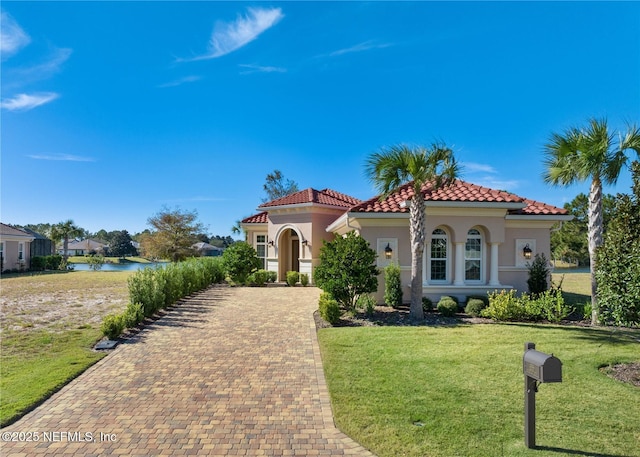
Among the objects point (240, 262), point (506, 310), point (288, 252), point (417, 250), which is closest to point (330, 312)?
point (417, 250)

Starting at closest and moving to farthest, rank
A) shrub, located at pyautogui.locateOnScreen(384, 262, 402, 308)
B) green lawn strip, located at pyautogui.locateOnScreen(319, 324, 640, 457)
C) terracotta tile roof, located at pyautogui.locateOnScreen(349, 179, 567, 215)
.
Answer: green lawn strip, located at pyautogui.locateOnScreen(319, 324, 640, 457), shrub, located at pyautogui.locateOnScreen(384, 262, 402, 308), terracotta tile roof, located at pyautogui.locateOnScreen(349, 179, 567, 215)

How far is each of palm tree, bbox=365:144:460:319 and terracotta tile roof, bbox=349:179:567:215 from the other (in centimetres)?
175

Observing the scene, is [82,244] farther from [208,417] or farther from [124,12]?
[208,417]

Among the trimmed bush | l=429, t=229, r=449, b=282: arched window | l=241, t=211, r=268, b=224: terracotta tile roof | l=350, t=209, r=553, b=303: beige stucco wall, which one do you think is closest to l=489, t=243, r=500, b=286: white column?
l=350, t=209, r=553, b=303: beige stucco wall

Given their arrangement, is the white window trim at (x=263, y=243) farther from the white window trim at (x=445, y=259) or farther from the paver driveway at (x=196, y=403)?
the paver driveway at (x=196, y=403)

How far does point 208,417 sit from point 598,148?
13325mm

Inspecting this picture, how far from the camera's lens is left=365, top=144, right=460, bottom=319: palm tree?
37.9 feet

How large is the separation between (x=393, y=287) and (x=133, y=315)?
901 cm

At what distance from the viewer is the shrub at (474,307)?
12733 mm

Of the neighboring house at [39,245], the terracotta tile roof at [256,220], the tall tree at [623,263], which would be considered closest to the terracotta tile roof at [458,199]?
the tall tree at [623,263]

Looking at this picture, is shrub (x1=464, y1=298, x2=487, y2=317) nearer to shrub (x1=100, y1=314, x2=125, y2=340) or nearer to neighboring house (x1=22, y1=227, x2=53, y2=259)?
shrub (x1=100, y1=314, x2=125, y2=340)

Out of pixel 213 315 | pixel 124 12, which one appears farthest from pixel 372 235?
pixel 124 12

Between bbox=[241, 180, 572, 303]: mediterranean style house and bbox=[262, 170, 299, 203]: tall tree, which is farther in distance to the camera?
bbox=[262, 170, 299, 203]: tall tree

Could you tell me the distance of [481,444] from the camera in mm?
4391
